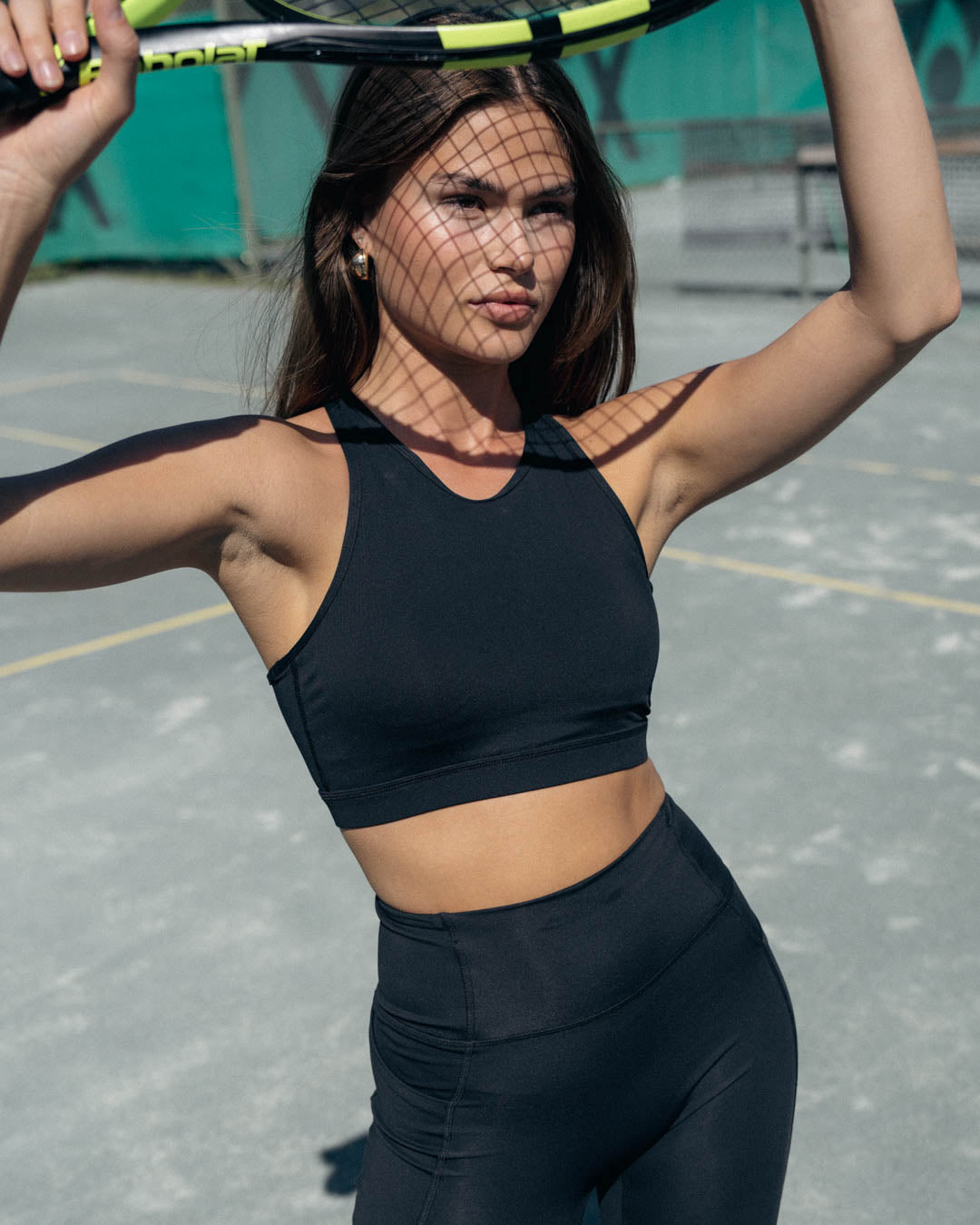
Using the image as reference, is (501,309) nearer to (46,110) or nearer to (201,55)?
(201,55)

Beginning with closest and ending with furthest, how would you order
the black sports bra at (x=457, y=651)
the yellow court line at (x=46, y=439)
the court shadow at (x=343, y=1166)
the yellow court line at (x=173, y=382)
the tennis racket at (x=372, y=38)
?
1. the tennis racket at (x=372, y=38)
2. the black sports bra at (x=457, y=651)
3. the court shadow at (x=343, y=1166)
4. the yellow court line at (x=46, y=439)
5. the yellow court line at (x=173, y=382)

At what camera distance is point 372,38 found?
166cm

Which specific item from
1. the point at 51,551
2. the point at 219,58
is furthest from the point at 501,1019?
the point at 219,58

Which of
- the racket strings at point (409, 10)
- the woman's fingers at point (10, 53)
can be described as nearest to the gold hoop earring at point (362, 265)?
the racket strings at point (409, 10)

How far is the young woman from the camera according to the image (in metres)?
1.74

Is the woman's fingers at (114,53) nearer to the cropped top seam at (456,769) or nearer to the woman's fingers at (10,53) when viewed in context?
the woman's fingers at (10,53)

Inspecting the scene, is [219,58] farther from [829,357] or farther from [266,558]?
[829,357]

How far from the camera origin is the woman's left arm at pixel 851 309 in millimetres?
1659

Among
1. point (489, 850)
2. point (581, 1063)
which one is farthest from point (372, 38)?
point (581, 1063)

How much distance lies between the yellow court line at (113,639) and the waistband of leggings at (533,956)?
16.3ft

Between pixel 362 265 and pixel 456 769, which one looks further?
pixel 362 265

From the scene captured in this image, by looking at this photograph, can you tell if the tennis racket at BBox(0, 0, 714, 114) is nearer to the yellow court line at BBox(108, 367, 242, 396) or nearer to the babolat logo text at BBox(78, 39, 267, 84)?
the babolat logo text at BBox(78, 39, 267, 84)

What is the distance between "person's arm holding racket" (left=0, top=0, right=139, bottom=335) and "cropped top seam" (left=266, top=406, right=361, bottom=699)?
56cm

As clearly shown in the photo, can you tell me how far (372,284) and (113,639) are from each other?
4936 millimetres
